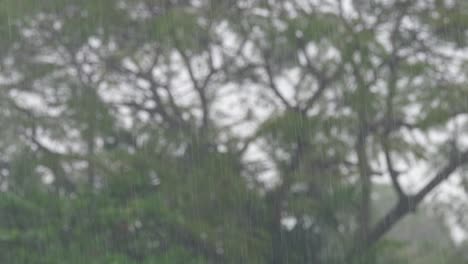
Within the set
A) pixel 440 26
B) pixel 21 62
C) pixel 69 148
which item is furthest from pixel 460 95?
pixel 21 62

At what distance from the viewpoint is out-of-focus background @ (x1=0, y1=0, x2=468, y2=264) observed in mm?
5941

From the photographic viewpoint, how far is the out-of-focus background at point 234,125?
5941mm

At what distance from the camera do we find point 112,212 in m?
5.53

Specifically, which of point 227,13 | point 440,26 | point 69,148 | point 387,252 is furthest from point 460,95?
point 69,148

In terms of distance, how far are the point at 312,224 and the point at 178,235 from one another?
115 cm

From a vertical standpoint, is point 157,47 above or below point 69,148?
above

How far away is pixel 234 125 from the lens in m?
7.33

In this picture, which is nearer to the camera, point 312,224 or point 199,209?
point 199,209

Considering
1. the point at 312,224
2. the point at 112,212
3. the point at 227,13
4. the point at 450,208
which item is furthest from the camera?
the point at 450,208

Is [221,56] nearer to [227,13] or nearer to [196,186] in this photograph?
[227,13]

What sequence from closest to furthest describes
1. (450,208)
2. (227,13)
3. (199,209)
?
(199,209), (227,13), (450,208)

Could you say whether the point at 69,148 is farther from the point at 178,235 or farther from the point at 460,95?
the point at 460,95

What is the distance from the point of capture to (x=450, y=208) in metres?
8.38

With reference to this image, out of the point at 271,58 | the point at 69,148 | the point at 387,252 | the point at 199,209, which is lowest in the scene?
the point at 387,252
